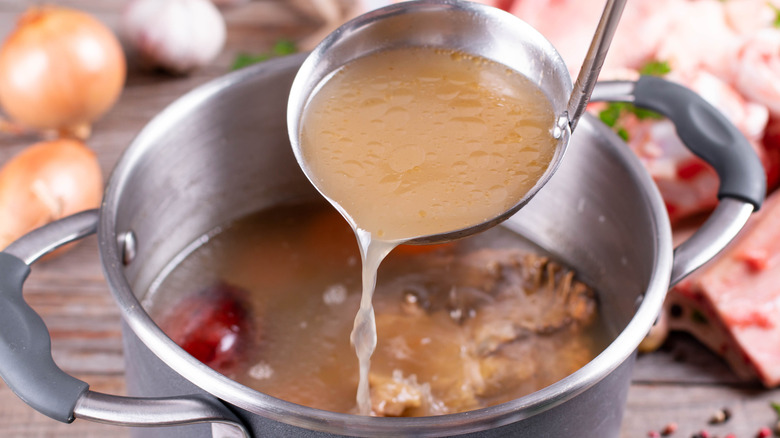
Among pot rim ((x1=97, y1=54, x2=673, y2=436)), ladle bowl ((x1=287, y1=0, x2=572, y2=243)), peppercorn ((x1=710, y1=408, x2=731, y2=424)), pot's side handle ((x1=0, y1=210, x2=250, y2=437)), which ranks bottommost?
peppercorn ((x1=710, y1=408, x2=731, y2=424))

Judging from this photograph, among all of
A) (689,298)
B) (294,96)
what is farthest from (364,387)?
(689,298)

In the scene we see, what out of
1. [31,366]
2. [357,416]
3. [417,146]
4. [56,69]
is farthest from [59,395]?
[56,69]

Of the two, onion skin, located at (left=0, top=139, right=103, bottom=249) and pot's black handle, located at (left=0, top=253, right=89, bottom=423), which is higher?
pot's black handle, located at (left=0, top=253, right=89, bottom=423)

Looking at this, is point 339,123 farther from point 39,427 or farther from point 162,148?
point 39,427

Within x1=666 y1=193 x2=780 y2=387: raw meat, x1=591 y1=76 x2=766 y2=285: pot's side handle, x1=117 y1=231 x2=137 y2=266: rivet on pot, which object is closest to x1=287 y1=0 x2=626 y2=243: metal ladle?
x1=591 y1=76 x2=766 y2=285: pot's side handle

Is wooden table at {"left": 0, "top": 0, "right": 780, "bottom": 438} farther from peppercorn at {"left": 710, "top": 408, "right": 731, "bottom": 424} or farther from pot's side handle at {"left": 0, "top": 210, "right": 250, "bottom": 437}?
pot's side handle at {"left": 0, "top": 210, "right": 250, "bottom": 437}

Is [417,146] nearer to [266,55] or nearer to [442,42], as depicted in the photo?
[442,42]
